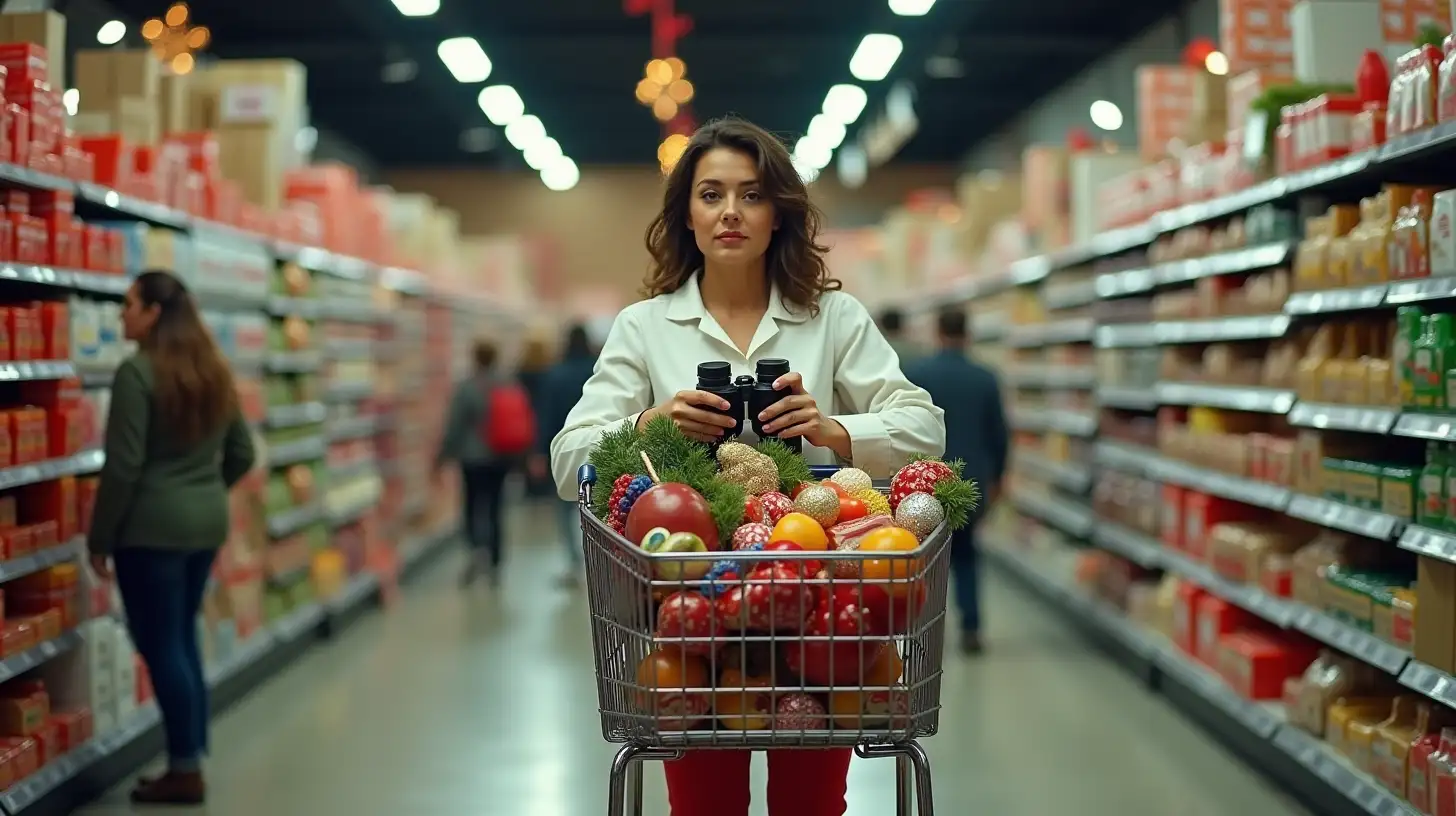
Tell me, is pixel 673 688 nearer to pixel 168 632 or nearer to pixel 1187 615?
pixel 168 632

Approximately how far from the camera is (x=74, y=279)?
4840 millimetres

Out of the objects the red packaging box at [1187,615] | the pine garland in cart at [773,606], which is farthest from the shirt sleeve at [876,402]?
the red packaging box at [1187,615]

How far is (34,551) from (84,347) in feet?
2.47

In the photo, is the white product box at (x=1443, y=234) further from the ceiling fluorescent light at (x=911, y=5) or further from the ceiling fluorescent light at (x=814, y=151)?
the ceiling fluorescent light at (x=814, y=151)

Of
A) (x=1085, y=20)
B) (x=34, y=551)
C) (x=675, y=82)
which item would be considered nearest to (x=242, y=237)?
(x=34, y=551)

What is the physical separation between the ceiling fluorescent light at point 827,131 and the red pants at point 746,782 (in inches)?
602

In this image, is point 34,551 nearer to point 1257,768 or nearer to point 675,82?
point 1257,768

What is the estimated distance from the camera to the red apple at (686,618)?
209cm

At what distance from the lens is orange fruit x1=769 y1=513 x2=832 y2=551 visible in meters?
2.17

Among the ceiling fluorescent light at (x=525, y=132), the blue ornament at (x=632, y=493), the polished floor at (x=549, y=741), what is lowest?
the polished floor at (x=549, y=741)

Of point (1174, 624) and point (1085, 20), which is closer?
point (1174, 624)

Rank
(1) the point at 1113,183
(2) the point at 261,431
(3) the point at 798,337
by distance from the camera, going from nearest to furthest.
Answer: (3) the point at 798,337, (2) the point at 261,431, (1) the point at 1113,183

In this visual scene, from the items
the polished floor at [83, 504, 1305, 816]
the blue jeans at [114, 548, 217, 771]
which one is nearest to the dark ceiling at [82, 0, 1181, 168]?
the polished floor at [83, 504, 1305, 816]

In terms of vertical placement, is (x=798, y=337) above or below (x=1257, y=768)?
above
